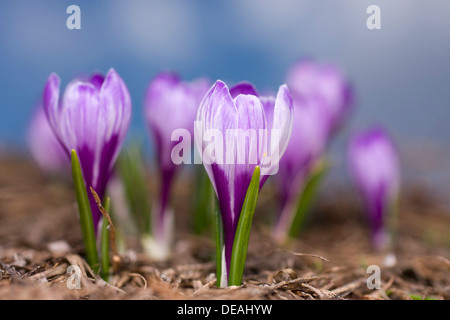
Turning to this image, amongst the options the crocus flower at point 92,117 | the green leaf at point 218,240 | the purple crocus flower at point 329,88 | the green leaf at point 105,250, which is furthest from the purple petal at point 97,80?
the purple crocus flower at point 329,88

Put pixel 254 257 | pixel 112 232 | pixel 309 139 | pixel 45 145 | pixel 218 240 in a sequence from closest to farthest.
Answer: pixel 218 240 < pixel 112 232 < pixel 254 257 < pixel 309 139 < pixel 45 145

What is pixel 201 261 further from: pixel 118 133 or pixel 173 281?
pixel 118 133

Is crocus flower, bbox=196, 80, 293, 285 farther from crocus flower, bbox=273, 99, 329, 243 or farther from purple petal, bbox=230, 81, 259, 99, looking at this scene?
crocus flower, bbox=273, 99, 329, 243

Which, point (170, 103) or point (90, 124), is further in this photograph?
point (170, 103)

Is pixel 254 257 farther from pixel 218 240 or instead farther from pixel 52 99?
pixel 52 99

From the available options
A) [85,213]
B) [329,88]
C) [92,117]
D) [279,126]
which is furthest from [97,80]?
[329,88]

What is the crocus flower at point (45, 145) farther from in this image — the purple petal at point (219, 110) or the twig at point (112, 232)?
the purple petal at point (219, 110)
